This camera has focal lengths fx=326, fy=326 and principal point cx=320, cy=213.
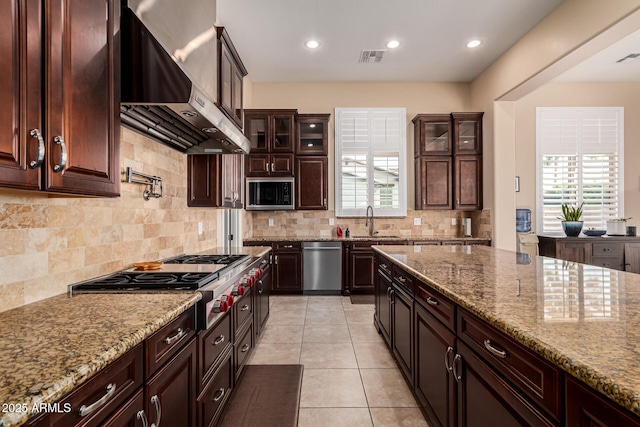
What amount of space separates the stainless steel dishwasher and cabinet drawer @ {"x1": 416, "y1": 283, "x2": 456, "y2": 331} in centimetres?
297

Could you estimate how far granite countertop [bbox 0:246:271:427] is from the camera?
2.25ft

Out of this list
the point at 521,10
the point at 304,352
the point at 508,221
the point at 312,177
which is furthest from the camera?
the point at 312,177

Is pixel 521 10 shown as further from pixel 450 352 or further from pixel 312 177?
pixel 450 352

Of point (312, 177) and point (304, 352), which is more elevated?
point (312, 177)

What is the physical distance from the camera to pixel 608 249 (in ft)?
15.4

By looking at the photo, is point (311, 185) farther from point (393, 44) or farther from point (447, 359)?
point (447, 359)

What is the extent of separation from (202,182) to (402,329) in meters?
2.08

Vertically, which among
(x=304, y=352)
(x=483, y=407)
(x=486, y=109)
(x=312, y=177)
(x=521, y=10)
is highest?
(x=521, y=10)

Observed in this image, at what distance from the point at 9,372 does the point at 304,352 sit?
244 centimetres

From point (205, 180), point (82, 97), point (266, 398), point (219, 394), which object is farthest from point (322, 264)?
point (82, 97)

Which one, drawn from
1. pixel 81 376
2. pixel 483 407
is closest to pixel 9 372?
pixel 81 376

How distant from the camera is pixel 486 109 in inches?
195

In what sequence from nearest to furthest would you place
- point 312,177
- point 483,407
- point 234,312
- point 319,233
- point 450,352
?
point 483,407, point 450,352, point 234,312, point 312,177, point 319,233

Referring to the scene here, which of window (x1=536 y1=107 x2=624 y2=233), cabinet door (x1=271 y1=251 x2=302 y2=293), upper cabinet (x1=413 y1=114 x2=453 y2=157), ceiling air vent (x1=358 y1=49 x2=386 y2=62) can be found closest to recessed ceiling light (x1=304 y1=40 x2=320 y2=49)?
ceiling air vent (x1=358 y1=49 x2=386 y2=62)
